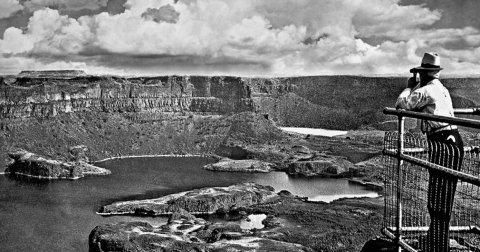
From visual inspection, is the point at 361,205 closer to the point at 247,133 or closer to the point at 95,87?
the point at 247,133

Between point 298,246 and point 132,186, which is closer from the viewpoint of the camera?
point 298,246

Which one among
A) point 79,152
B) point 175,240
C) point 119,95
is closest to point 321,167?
point 79,152

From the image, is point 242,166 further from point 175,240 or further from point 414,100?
point 414,100

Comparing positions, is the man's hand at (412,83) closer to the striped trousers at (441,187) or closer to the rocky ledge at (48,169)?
the striped trousers at (441,187)

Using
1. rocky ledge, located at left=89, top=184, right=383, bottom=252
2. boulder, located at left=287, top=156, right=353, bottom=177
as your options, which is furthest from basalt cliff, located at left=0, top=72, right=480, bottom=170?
rocky ledge, located at left=89, top=184, right=383, bottom=252

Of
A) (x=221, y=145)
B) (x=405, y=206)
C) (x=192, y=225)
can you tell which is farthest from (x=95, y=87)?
(x=405, y=206)

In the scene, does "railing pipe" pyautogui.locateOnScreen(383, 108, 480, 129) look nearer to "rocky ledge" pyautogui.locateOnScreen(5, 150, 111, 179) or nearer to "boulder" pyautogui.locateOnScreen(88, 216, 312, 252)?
"boulder" pyautogui.locateOnScreen(88, 216, 312, 252)
